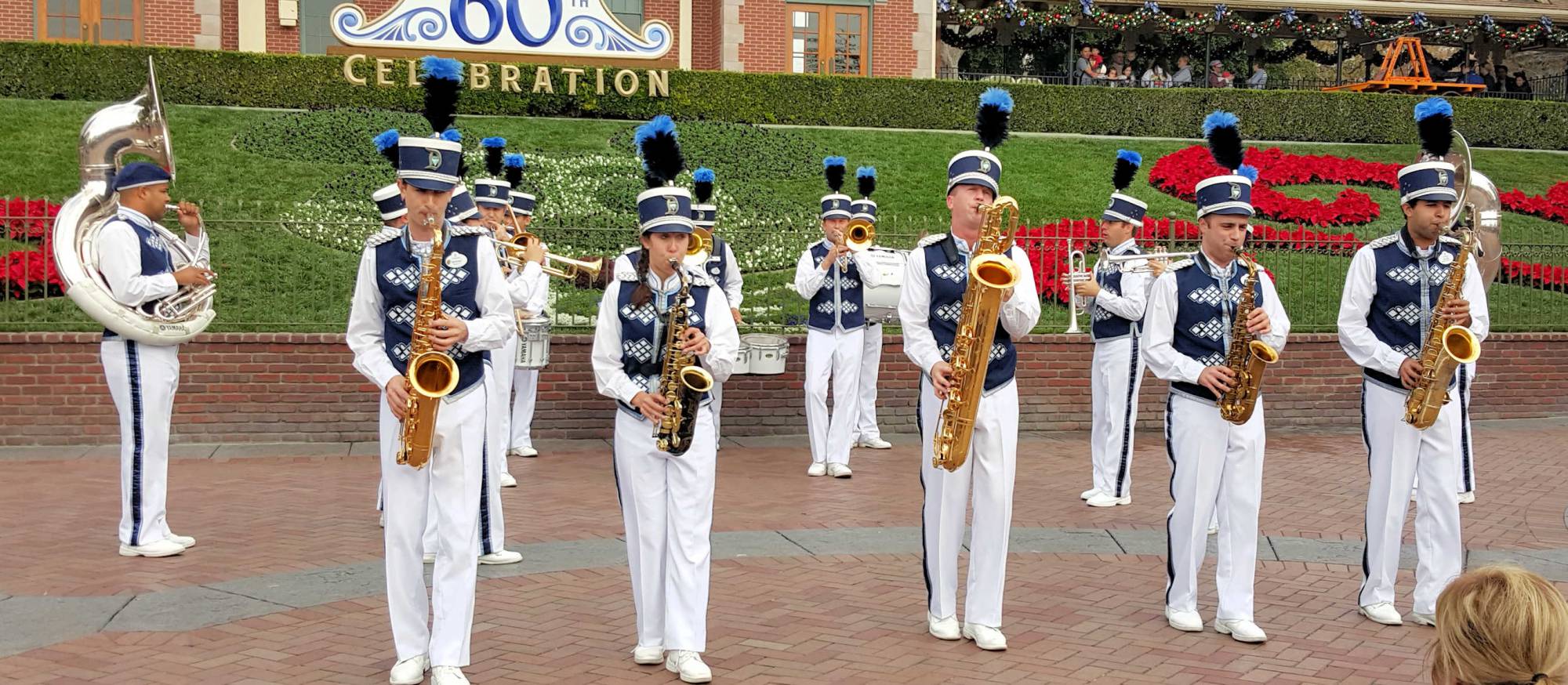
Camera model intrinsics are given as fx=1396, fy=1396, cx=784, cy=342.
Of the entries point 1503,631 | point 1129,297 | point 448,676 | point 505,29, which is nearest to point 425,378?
point 448,676

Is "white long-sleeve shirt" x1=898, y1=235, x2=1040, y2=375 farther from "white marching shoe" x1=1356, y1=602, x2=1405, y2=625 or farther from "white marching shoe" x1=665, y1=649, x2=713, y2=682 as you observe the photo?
"white marching shoe" x1=1356, y1=602, x2=1405, y2=625

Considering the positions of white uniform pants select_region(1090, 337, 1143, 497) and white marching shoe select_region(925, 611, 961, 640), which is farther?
white uniform pants select_region(1090, 337, 1143, 497)

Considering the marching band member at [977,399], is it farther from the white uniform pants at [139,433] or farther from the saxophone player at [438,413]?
the white uniform pants at [139,433]

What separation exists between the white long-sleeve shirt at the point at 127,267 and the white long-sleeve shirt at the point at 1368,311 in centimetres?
651

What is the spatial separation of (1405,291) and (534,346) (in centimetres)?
678

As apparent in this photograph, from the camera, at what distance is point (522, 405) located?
12141 millimetres

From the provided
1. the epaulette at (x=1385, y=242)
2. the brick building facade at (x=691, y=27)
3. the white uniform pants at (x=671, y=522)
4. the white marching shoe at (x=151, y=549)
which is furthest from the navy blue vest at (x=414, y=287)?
the brick building facade at (x=691, y=27)

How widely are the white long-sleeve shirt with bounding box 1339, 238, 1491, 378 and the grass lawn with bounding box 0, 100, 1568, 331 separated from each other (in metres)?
6.72

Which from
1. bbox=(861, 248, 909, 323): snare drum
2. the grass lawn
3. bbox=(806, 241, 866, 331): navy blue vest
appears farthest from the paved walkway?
the grass lawn

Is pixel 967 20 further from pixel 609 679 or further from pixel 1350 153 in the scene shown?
pixel 609 679

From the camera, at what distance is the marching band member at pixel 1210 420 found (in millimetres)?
6754

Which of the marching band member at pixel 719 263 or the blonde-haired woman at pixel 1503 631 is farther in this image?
the marching band member at pixel 719 263

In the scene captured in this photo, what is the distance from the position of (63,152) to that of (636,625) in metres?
17.0

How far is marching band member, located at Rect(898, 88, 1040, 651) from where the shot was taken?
21.4 ft
